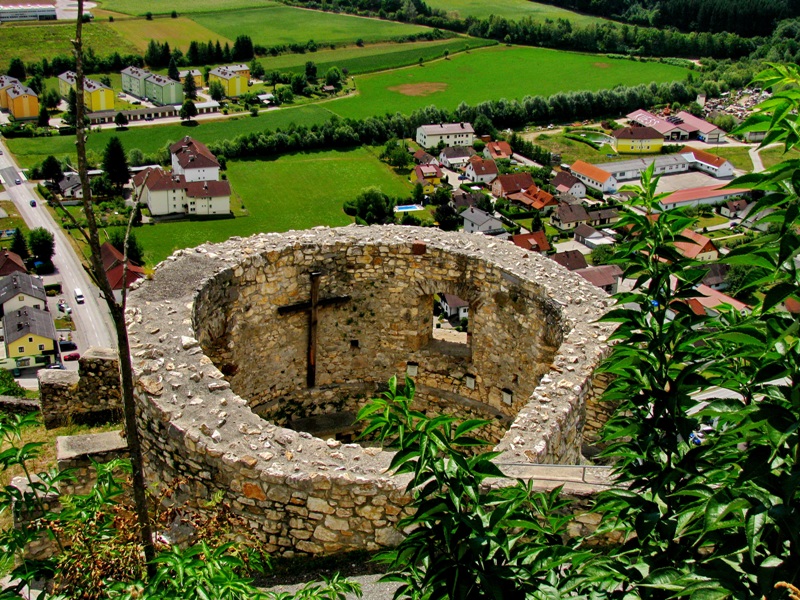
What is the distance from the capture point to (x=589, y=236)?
3418 inches

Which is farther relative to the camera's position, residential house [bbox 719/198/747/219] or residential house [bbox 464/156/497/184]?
residential house [bbox 464/156/497/184]

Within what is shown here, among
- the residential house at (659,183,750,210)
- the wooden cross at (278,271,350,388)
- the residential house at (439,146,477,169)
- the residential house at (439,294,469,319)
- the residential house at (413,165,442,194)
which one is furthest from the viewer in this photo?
the residential house at (439,146,477,169)

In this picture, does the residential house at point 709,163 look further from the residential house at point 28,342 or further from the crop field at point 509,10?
the residential house at point 28,342

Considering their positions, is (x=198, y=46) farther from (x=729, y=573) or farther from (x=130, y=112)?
(x=729, y=573)

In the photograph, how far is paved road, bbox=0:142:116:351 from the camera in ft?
214

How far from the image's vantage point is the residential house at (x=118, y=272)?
5.64 m

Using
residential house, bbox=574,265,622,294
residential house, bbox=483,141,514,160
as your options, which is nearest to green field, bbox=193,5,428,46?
residential house, bbox=483,141,514,160

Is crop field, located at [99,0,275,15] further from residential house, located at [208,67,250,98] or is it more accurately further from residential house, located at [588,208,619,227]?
residential house, located at [588,208,619,227]

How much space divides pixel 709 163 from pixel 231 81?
207 ft

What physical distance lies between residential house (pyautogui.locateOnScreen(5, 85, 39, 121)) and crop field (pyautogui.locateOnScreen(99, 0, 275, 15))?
134 feet

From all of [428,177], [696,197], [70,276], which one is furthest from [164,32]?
[696,197]

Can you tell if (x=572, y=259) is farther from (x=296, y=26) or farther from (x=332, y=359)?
(x=296, y=26)

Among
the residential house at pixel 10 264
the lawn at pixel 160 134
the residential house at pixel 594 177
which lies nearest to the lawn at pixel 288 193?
the residential house at pixel 10 264

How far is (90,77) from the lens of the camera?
123250mm
